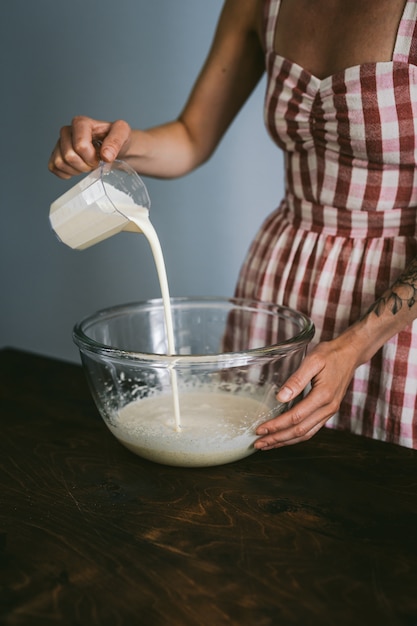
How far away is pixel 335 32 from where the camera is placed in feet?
3.96

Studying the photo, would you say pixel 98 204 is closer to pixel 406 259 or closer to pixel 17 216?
pixel 406 259

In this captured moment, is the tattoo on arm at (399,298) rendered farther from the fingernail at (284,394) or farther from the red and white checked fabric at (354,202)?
the fingernail at (284,394)

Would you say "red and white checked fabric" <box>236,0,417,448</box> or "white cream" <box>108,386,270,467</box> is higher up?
"red and white checked fabric" <box>236,0,417,448</box>

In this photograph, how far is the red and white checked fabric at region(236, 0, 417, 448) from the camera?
1135mm

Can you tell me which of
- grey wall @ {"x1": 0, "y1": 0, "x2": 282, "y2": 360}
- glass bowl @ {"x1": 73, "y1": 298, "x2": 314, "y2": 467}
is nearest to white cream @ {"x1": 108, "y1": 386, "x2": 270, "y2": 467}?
glass bowl @ {"x1": 73, "y1": 298, "x2": 314, "y2": 467}

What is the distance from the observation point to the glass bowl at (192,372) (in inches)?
36.5

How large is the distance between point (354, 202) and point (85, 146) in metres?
0.46

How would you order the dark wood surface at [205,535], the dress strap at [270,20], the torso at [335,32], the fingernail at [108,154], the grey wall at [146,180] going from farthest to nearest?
the grey wall at [146,180] < the dress strap at [270,20] < the torso at [335,32] < the fingernail at [108,154] < the dark wood surface at [205,535]

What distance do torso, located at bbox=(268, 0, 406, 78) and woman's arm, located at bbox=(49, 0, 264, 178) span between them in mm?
141

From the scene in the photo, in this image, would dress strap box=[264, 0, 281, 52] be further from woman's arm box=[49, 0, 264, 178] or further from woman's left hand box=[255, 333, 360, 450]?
woman's left hand box=[255, 333, 360, 450]

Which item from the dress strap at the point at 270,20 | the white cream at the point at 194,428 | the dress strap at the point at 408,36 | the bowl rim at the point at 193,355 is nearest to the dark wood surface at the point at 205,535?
the white cream at the point at 194,428

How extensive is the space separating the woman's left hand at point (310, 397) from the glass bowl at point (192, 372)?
1.1 inches

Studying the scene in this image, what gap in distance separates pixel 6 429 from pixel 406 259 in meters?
0.69

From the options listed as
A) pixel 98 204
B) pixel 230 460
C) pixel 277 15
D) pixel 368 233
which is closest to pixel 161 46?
pixel 277 15
